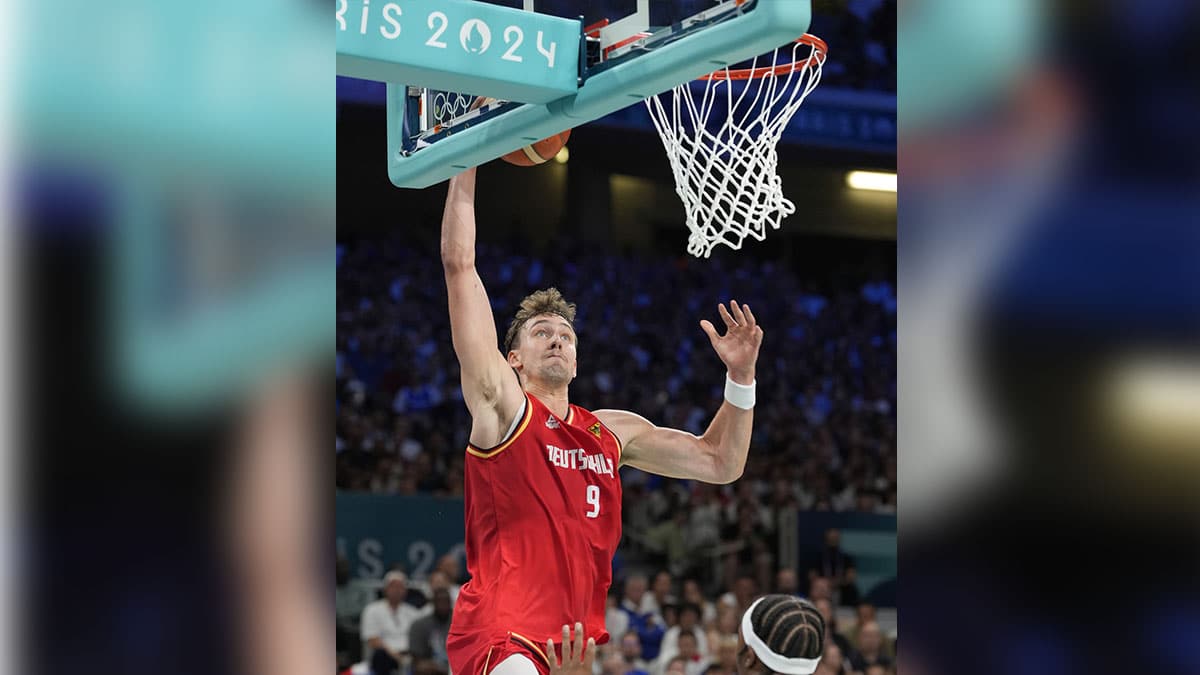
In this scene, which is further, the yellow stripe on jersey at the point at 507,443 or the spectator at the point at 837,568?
the spectator at the point at 837,568

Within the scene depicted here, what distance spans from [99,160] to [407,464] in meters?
12.2

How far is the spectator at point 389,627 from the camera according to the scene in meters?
9.93

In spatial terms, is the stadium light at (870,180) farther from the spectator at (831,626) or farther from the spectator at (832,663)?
the spectator at (832,663)

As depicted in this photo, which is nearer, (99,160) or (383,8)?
(99,160)

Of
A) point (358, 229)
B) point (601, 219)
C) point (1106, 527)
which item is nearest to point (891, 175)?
point (601, 219)

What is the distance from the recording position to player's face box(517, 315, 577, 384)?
5512 mm

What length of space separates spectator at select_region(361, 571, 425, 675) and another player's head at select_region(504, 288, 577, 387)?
4.89 m

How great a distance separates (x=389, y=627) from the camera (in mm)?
10180

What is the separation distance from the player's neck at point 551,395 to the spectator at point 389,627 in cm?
496

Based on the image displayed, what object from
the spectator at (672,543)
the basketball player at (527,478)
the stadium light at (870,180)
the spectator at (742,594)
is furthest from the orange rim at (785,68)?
the stadium light at (870,180)

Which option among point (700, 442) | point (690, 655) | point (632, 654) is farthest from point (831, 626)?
point (700, 442)

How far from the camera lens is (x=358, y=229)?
54.4ft

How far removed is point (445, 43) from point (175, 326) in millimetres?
2490

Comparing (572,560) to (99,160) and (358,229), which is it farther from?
(358,229)
